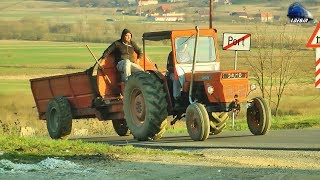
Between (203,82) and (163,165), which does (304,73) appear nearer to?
(203,82)

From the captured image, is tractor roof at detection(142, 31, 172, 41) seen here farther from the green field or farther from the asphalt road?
the asphalt road

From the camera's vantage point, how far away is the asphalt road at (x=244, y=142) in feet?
58.7

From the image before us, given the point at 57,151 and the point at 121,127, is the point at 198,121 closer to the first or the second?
the point at 57,151

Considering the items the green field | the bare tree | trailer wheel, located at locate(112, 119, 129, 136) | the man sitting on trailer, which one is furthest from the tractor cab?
the bare tree

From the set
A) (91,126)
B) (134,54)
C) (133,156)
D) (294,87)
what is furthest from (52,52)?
(133,156)

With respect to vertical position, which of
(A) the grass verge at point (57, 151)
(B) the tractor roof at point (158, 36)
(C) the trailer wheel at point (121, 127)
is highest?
(B) the tractor roof at point (158, 36)

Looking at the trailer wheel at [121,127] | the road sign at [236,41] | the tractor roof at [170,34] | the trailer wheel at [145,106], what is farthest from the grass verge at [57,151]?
the road sign at [236,41]

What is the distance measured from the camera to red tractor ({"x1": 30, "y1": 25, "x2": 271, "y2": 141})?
63.9 ft

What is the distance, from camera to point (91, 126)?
30234 millimetres

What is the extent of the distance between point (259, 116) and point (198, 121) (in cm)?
197

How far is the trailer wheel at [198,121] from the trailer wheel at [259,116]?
1.65 m

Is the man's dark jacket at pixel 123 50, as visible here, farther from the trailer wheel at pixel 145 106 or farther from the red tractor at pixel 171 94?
the trailer wheel at pixel 145 106

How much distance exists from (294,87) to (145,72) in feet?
131

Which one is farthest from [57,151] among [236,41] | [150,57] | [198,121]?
[236,41]
